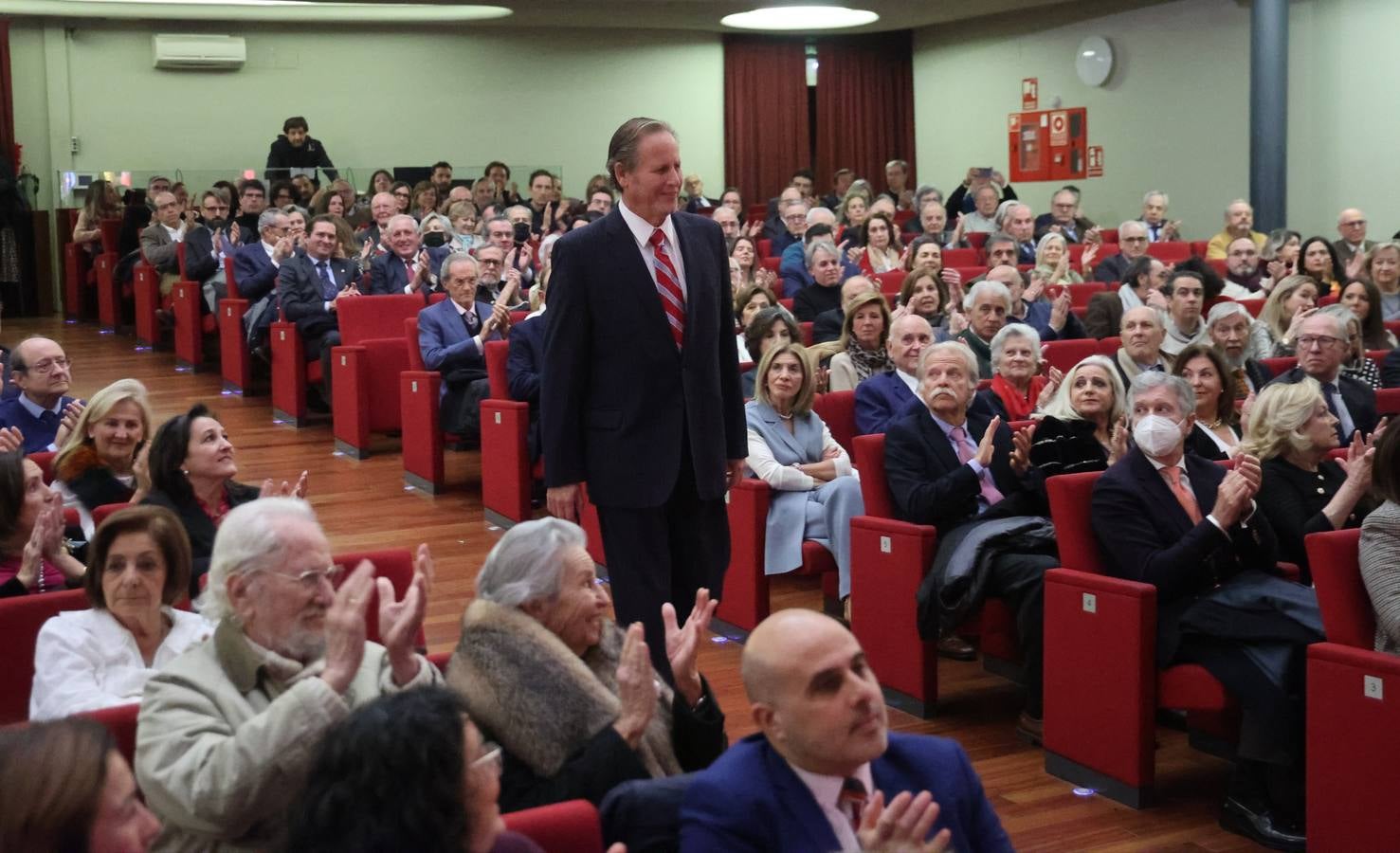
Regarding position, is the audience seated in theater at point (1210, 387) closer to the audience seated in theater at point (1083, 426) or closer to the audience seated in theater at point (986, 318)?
the audience seated in theater at point (1083, 426)

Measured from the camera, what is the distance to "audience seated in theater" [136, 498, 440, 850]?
1.99 m

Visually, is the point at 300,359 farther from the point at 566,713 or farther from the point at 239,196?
the point at 566,713

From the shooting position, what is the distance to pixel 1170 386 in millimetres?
4016

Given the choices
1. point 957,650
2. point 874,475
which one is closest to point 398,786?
point 874,475

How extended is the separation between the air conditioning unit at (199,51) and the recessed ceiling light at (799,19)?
4.30m

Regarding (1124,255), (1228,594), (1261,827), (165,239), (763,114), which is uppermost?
(763,114)

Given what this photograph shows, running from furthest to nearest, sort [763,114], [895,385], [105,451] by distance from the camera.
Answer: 1. [763,114]
2. [895,385]
3. [105,451]

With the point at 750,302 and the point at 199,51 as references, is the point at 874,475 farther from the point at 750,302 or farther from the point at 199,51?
the point at 199,51

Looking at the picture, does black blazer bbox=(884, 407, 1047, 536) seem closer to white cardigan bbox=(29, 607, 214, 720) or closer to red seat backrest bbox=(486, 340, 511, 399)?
white cardigan bbox=(29, 607, 214, 720)

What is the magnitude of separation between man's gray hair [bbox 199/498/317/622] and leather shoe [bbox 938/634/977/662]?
2.90 metres

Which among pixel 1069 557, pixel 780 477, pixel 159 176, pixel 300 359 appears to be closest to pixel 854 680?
pixel 1069 557

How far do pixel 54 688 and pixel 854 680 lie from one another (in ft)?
4.87

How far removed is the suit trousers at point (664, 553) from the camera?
3.18 meters

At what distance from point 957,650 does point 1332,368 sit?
166 centimetres
